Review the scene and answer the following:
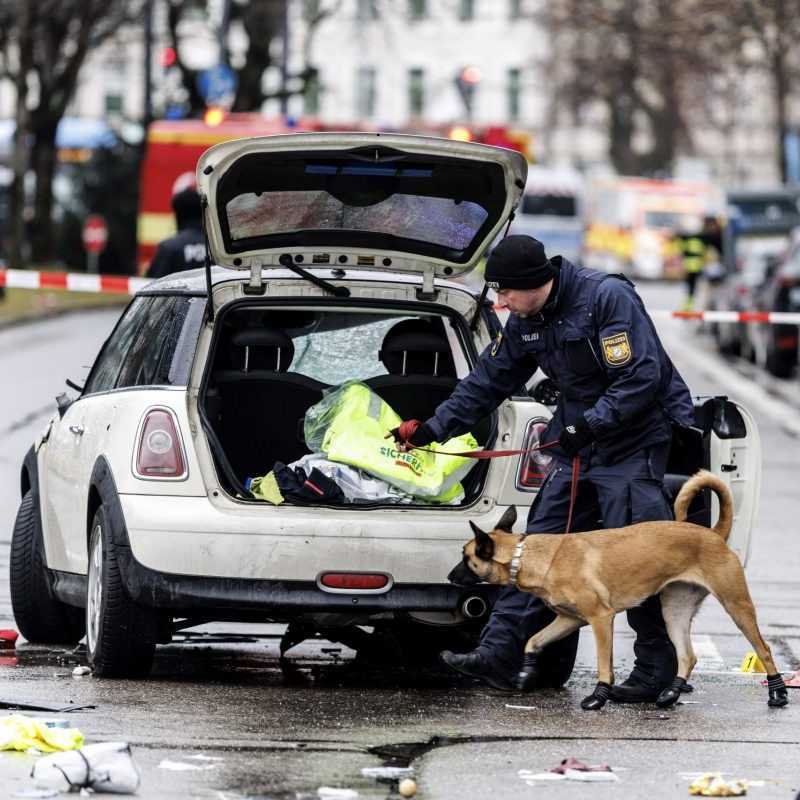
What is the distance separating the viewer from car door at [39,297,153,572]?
7684 millimetres

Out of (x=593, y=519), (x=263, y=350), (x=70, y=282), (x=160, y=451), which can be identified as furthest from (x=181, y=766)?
(x=70, y=282)

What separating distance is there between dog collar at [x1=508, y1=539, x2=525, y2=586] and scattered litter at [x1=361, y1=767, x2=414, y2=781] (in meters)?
1.21

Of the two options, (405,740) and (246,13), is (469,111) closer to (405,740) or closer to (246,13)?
(246,13)

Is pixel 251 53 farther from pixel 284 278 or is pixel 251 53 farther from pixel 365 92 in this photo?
pixel 365 92

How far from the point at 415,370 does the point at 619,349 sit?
1203 mm

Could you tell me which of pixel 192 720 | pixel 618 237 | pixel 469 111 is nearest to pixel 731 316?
pixel 192 720

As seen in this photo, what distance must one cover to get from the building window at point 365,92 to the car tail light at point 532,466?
309 feet

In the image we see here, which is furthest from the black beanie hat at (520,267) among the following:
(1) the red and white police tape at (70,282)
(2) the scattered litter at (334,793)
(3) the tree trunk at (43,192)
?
(3) the tree trunk at (43,192)

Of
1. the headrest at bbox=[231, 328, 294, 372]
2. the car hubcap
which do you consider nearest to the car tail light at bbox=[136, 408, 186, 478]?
the car hubcap

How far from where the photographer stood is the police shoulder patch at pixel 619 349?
717cm

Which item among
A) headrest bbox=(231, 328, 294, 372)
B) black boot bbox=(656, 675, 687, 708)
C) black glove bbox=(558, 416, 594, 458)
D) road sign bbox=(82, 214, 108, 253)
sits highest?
headrest bbox=(231, 328, 294, 372)

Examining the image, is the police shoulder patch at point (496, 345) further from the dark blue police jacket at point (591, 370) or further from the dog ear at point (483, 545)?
the dog ear at point (483, 545)

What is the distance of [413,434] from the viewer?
7.48 meters

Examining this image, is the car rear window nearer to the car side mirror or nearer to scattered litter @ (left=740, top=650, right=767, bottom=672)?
the car side mirror
